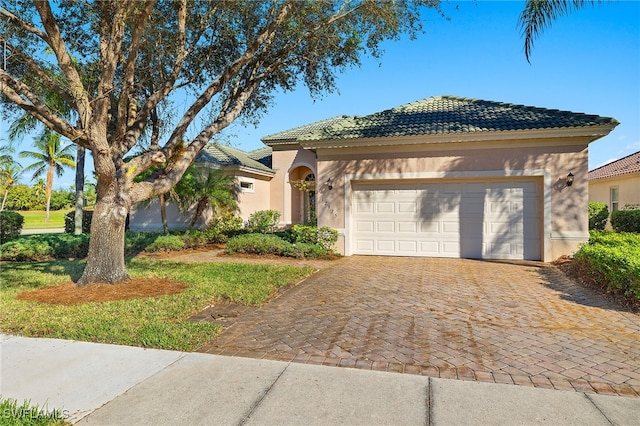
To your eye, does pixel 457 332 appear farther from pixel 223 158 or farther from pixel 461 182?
pixel 223 158

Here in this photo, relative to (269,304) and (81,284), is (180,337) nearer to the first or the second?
(269,304)

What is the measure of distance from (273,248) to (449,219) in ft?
18.2

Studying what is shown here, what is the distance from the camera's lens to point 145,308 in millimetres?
5973

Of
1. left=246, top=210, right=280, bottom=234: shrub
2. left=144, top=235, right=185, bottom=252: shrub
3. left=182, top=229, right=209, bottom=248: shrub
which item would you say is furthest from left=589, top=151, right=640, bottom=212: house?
left=144, top=235, right=185, bottom=252: shrub

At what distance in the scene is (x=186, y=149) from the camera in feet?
27.8

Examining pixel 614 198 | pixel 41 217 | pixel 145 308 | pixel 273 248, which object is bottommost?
pixel 145 308

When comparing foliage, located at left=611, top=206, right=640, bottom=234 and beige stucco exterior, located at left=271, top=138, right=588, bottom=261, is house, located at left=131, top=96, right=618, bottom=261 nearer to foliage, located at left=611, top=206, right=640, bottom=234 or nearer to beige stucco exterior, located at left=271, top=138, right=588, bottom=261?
beige stucco exterior, located at left=271, top=138, right=588, bottom=261

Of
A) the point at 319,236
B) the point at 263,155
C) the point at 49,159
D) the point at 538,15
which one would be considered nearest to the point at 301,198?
the point at 263,155

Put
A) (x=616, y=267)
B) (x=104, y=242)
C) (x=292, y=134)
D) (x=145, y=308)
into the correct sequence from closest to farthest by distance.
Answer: (x=145, y=308) < (x=616, y=267) < (x=104, y=242) < (x=292, y=134)

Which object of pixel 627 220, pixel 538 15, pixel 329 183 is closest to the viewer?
pixel 538 15

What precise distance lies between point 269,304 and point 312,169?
13.8 m

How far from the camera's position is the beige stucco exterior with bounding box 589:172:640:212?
18859 millimetres

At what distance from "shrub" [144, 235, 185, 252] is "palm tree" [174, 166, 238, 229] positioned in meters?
1.79

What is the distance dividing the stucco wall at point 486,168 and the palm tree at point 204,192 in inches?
193
